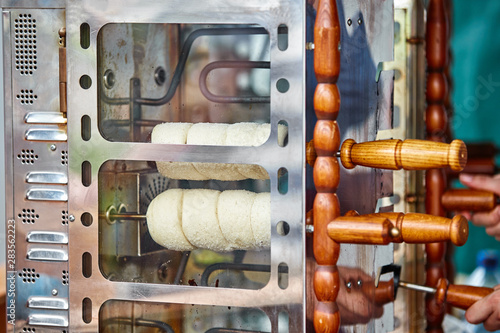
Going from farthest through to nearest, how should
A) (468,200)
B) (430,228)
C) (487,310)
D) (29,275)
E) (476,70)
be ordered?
(476,70) < (468,200) < (487,310) < (29,275) < (430,228)

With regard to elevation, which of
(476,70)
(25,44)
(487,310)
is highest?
(476,70)

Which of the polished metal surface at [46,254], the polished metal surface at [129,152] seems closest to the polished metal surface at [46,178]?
the polished metal surface at [129,152]

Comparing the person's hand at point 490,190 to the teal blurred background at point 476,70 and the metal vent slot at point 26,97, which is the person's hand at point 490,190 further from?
the metal vent slot at point 26,97

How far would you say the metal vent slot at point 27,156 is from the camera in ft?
4.17

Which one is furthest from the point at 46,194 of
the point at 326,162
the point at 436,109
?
the point at 436,109

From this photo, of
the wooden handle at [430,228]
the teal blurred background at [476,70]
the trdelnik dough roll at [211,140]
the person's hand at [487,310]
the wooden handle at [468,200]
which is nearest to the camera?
the wooden handle at [430,228]

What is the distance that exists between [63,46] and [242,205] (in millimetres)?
472

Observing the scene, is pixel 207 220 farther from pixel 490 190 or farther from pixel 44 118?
pixel 490 190

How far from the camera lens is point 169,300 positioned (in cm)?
118

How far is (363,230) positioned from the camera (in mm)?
1076

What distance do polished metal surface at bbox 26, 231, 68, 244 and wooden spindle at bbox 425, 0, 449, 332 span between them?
1046 millimetres

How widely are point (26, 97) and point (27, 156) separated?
0.39 feet

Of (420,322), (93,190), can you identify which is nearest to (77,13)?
(93,190)

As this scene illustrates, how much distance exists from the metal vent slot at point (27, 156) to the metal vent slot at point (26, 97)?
0.10 metres
